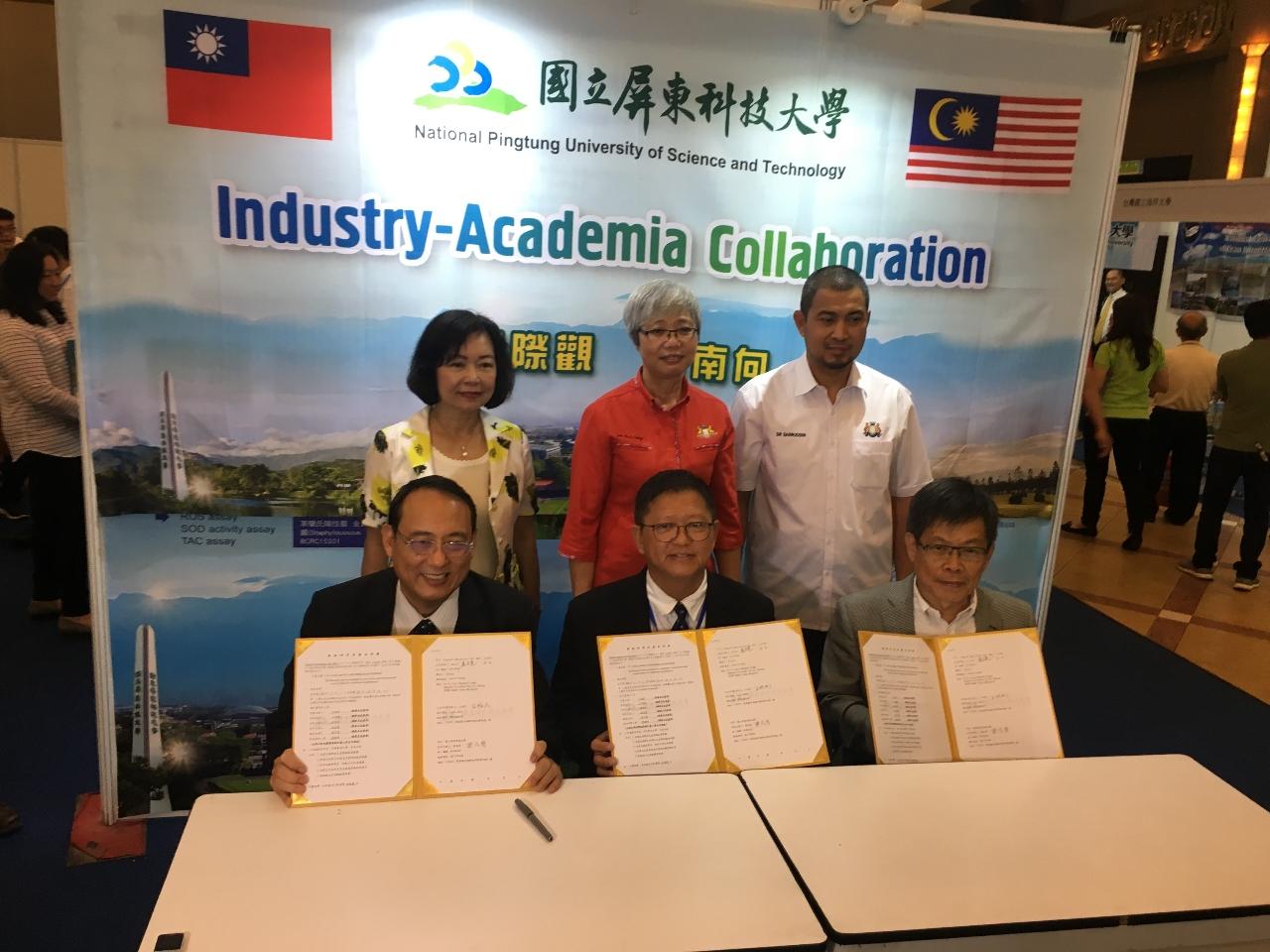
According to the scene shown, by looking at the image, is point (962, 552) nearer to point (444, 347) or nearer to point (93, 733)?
point (444, 347)

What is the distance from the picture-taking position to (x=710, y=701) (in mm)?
1733

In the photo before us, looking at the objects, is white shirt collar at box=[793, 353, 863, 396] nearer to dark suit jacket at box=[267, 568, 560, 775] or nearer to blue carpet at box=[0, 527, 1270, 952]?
dark suit jacket at box=[267, 568, 560, 775]

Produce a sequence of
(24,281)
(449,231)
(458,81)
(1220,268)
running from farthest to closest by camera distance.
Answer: (1220,268) → (24,281) → (449,231) → (458,81)

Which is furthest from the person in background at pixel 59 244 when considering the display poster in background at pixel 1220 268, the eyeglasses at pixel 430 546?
the display poster in background at pixel 1220 268

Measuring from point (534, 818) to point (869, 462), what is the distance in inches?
61.5

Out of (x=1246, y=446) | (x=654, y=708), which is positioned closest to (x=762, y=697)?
(x=654, y=708)

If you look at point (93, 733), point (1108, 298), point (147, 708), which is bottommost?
point (93, 733)

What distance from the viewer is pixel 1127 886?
145cm

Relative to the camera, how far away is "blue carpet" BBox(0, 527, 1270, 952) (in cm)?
241

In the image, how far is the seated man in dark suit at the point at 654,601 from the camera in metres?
2.03

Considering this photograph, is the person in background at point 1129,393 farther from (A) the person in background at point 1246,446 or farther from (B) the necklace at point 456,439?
(B) the necklace at point 456,439

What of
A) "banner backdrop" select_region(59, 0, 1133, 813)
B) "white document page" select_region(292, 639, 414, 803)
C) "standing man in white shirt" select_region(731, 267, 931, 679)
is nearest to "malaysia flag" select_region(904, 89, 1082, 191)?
"banner backdrop" select_region(59, 0, 1133, 813)

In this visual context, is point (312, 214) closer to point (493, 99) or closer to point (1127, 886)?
point (493, 99)

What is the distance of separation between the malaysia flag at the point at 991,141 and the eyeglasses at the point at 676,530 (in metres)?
1.62
